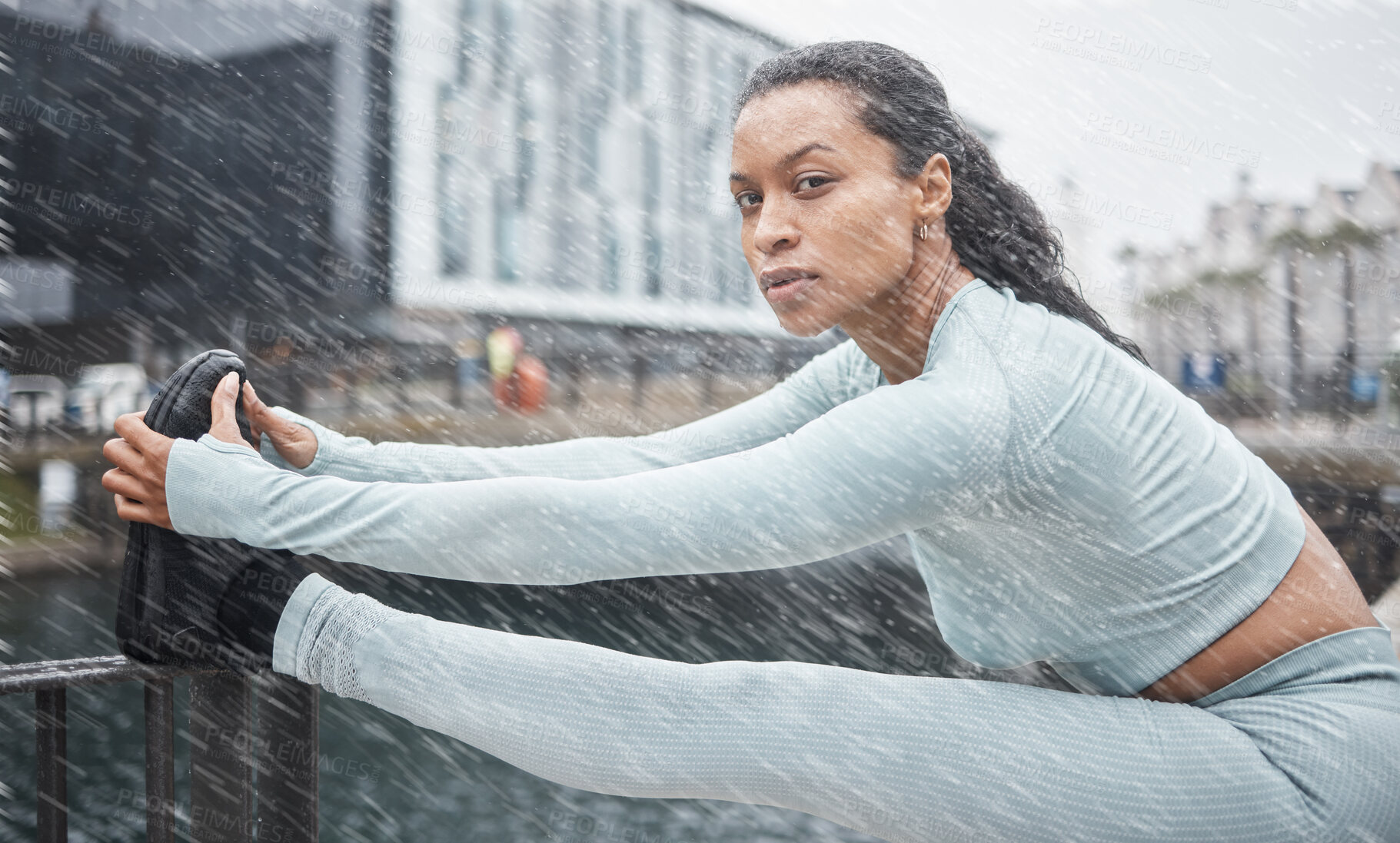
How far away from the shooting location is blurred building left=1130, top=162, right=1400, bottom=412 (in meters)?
17.4

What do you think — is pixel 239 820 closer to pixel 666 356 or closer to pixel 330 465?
pixel 330 465

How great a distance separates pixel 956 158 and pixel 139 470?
1.20 m

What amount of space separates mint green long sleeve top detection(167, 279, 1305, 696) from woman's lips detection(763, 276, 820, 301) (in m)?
0.20

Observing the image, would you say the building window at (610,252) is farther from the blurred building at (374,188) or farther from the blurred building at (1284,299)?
the blurred building at (1284,299)

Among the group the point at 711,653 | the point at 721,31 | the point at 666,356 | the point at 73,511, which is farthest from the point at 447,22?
the point at 711,653

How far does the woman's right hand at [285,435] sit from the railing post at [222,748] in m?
0.39

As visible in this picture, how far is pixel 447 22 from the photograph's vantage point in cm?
2527

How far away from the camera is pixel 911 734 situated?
3.61ft

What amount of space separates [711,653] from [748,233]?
1227 centimetres

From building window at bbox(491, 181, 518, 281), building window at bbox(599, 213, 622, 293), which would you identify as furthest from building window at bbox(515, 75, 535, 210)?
building window at bbox(599, 213, 622, 293)

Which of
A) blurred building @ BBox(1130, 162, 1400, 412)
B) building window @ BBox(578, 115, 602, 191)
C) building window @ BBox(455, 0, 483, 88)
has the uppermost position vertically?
building window @ BBox(455, 0, 483, 88)

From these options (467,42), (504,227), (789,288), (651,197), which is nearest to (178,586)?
(789,288)

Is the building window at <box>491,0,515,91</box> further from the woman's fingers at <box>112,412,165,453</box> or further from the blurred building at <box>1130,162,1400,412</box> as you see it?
the woman's fingers at <box>112,412,165,453</box>

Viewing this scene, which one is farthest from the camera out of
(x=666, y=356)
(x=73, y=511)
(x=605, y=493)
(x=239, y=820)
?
(x=666, y=356)
